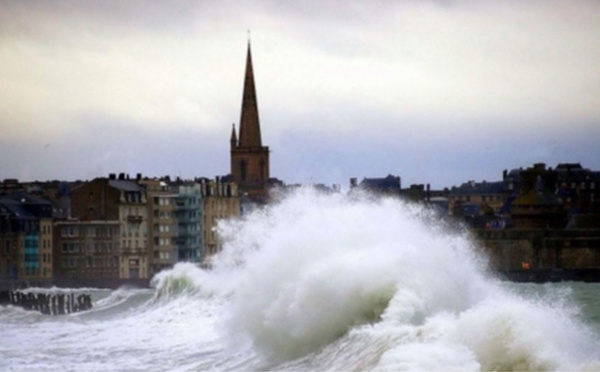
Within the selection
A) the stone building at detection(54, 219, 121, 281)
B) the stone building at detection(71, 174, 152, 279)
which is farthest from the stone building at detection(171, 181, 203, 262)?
the stone building at detection(54, 219, 121, 281)

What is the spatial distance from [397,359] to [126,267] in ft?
329

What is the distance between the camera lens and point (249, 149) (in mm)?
170750

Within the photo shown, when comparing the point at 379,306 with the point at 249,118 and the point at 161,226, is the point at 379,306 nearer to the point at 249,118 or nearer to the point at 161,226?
the point at 161,226

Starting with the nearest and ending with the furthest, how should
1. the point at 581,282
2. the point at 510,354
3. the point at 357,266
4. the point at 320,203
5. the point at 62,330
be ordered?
the point at 510,354 < the point at 357,266 < the point at 320,203 < the point at 62,330 < the point at 581,282

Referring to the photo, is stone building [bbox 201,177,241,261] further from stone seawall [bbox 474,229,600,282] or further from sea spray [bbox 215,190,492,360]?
sea spray [bbox 215,190,492,360]

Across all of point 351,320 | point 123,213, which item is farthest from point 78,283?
point 351,320

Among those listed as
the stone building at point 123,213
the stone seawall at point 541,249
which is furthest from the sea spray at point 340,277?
the stone seawall at point 541,249

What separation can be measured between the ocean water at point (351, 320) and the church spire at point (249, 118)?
123068 mm

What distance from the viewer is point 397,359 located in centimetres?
2505

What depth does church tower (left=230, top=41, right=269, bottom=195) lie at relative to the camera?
168 metres

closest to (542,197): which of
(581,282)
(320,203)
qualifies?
(581,282)

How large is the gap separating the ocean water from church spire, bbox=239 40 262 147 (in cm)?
12307

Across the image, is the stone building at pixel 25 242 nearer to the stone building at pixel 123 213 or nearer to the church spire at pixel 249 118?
the stone building at pixel 123 213

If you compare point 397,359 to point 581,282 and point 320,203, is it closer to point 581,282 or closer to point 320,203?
point 320,203
